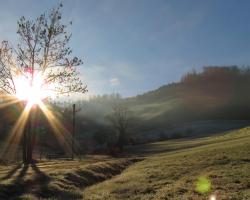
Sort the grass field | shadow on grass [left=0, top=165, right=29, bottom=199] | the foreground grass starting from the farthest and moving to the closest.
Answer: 1. the foreground grass
2. shadow on grass [left=0, top=165, right=29, bottom=199]
3. the grass field

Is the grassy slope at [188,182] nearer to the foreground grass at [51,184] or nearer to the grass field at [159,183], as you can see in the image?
the grass field at [159,183]

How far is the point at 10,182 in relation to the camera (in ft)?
93.6

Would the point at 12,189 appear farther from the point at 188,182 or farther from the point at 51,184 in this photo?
the point at 188,182

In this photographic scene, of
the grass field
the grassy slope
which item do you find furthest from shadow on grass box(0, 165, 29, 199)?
the grassy slope

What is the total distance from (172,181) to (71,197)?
7607 mm

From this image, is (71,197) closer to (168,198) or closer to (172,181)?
(168,198)

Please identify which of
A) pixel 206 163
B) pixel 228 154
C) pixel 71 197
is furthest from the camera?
pixel 228 154

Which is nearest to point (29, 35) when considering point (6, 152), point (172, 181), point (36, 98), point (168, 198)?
point (36, 98)

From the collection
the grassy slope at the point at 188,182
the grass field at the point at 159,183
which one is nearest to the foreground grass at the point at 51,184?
the grass field at the point at 159,183

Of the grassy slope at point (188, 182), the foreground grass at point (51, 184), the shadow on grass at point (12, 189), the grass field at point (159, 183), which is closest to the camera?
the grassy slope at point (188, 182)

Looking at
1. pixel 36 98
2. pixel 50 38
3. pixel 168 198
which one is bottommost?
pixel 168 198

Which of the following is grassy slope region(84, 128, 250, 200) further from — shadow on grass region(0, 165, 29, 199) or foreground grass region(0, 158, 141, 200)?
shadow on grass region(0, 165, 29, 199)

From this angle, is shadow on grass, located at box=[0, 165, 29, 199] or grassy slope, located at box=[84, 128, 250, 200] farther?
shadow on grass, located at box=[0, 165, 29, 199]

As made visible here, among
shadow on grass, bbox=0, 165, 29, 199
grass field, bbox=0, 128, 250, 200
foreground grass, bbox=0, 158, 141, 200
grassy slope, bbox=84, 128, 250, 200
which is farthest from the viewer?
foreground grass, bbox=0, 158, 141, 200
